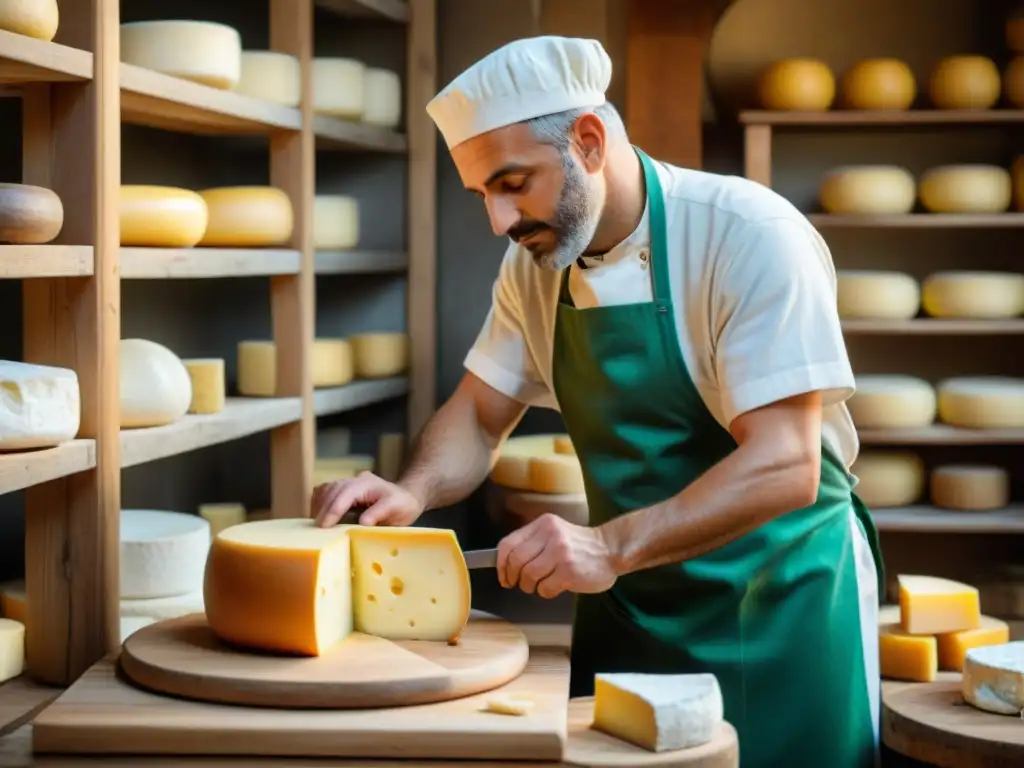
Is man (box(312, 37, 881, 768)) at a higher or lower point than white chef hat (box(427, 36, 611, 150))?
lower

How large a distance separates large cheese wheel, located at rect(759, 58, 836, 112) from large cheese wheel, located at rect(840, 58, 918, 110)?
0.27 feet

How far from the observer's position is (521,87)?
6.84ft

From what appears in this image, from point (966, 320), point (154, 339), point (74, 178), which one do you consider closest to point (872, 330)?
point (966, 320)

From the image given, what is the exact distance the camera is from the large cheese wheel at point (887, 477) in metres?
4.39

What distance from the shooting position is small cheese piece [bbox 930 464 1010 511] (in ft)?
14.4

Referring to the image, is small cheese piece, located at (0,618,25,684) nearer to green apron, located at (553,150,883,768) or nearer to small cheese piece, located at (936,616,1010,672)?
green apron, located at (553,150,883,768)

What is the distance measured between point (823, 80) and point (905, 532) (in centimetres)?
146

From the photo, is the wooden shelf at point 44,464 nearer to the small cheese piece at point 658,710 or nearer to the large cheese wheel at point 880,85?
the small cheese piece at point 658,710

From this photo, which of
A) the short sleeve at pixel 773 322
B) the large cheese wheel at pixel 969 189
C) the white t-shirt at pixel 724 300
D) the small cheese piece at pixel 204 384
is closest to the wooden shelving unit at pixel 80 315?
the small cheese piece at pixel 204 384

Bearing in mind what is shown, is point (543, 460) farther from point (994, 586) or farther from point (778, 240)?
point (778, 240)

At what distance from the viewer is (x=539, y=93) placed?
2.10 meters

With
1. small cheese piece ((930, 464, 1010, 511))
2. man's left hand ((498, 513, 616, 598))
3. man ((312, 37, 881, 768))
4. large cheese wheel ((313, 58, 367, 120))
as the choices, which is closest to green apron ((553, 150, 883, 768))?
man ((312, 37, 881, 768))

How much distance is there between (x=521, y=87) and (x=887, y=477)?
267 centimetres

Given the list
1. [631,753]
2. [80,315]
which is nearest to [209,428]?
[80,315]
